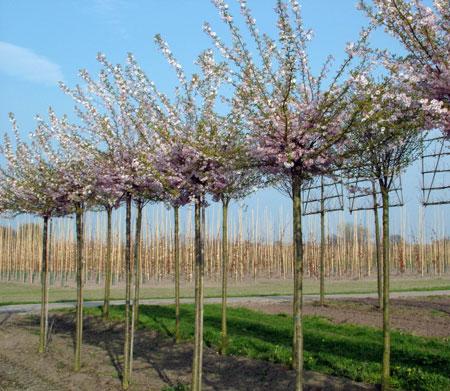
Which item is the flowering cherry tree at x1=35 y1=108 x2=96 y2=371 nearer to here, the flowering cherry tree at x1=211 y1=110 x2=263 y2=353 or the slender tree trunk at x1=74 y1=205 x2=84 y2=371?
the slender tree trunk at x1=74 y1=205 x2=84 y2=371

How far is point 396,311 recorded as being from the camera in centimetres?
1454

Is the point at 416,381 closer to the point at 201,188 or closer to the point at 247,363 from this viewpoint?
the point at 247,363

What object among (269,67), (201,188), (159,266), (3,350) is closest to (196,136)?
(201,188)

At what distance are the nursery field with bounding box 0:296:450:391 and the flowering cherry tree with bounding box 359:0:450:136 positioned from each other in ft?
12.3

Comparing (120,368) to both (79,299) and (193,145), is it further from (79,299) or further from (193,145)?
(193,145)

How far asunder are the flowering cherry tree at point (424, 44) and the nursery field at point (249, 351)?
12.3 feet

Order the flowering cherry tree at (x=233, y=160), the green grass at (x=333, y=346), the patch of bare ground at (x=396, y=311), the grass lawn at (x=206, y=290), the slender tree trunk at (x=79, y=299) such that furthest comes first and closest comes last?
the grass lawn at (x=206, y=290) < the patch of bare ground at (x=396, y=311) < the slender tree trunk at (x=79, y=299) < the green grass at (x=333, y=346) < the flowering cherry tree at (x=233, y=160)

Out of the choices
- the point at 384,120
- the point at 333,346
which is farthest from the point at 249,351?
the point at 384,120

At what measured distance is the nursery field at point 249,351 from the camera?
26.8ft

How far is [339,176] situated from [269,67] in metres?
1.44

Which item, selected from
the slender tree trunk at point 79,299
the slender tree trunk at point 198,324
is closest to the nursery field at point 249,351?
the slender tree trunk at point 79,299

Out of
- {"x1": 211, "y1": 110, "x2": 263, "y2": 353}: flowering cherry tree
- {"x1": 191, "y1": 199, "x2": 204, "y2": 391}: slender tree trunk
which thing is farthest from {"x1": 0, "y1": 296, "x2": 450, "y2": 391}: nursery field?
{"x1": 211, "y1": 110, "x2": 263, "y2": 353}: flowering cherry tree

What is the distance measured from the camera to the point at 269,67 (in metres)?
5.79

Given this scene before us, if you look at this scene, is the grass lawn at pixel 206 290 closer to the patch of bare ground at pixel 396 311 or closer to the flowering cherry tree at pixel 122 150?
the patch of bare ground at pixel 396 311
